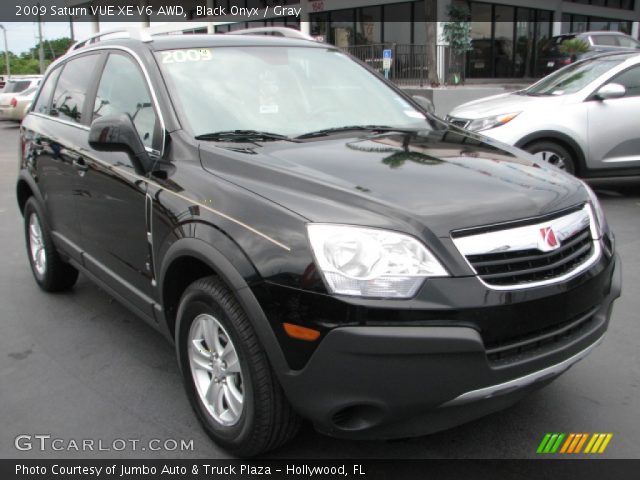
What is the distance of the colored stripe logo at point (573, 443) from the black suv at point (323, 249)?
0.51m

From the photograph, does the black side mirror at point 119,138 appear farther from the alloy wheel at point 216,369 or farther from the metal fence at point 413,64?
the metal fence at point 413,64

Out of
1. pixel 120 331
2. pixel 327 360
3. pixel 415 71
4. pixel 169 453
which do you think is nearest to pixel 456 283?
pixel 327 360

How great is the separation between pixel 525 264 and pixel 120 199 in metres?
2.13

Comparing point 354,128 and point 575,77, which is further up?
point 575,77

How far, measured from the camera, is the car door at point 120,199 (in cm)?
321

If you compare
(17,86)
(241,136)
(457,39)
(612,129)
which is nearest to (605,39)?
(457,39)

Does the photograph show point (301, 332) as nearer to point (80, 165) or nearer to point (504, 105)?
point (80, 165)

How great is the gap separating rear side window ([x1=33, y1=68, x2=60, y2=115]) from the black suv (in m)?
1.32

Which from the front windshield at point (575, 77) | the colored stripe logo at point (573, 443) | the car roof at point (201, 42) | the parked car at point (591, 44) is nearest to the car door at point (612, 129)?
the front windshield at point (575, 77)

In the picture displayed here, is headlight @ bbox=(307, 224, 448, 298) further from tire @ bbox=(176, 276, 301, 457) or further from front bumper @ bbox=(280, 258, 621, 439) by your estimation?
tire @ bbox=(176, 276, 301, 457)

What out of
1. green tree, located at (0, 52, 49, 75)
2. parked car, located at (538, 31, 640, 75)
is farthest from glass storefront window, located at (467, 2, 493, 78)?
green tree, located at (0, 52, 49, 75)

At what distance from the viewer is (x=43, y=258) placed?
16.0 feet

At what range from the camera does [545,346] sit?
7.93 ft

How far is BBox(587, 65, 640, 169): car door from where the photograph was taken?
7438 mm
